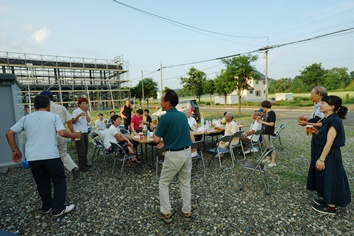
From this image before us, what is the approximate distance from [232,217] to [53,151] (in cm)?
271

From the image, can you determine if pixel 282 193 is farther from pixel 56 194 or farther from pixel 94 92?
pixel 94 92

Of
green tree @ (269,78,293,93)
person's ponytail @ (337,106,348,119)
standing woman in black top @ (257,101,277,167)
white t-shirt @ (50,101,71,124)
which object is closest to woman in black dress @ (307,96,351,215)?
person's ponytail @ (337,106,348,119)

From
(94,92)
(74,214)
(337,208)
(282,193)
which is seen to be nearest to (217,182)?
(282,193)

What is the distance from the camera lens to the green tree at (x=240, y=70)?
16.0m

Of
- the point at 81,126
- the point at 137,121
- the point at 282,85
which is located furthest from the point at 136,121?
the point at 282,85

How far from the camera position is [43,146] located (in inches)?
103

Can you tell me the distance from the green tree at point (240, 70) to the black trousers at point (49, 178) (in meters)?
15.6

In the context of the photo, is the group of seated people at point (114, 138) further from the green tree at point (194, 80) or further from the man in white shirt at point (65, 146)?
the green tree at point (194, 80)

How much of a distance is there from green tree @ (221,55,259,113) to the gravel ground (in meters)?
12.7

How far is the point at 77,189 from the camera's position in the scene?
12.9 feet

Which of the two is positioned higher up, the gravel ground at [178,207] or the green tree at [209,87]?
the green tree at [209,87]

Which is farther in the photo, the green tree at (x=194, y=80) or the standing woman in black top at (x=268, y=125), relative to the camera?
the green tree at (x=194, y=80)

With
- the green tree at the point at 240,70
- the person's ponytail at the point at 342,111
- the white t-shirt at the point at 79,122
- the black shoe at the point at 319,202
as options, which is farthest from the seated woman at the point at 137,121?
the green tree at the point at 240,70

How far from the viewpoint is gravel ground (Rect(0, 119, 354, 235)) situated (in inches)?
104
